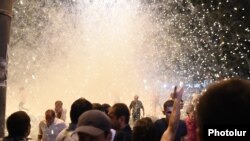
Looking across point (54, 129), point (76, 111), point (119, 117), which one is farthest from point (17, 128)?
point (54, 129)

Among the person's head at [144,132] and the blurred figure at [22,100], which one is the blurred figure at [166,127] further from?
the blurred figure at [22,100]

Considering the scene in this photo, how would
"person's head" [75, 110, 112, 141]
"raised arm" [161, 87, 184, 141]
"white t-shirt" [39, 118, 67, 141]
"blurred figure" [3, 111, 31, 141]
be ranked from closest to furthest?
"person's head" [75, 110, 112, 141] → "raised arm" [161, 87, 184, 141] → "blurred figure" [3, 111, 31, 141] → "white t-shirt" [39, 118, 67, 141]

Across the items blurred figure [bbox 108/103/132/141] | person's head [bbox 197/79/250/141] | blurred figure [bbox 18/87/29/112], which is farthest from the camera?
blurred figure [bbox 18/87/29/112]

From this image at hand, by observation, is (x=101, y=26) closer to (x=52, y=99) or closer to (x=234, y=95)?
(x=52, y=99)

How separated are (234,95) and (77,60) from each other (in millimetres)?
21599

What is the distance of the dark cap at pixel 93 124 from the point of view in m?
3.17

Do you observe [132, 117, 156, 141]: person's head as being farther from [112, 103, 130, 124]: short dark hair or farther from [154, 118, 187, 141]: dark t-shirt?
[154, 118, 187, 141]: dark t-shirt

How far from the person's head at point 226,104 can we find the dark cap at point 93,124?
1.63 m

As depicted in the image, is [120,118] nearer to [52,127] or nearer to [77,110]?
[77,110]

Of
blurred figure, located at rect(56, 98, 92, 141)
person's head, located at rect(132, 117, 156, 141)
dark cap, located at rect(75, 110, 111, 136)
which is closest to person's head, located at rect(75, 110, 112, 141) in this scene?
dark cap, located at rect(75, 110, 111, 136)

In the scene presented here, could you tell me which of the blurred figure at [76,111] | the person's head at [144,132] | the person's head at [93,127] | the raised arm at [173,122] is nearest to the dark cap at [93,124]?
the person's head at [93,127]

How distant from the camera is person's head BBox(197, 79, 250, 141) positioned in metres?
1.57

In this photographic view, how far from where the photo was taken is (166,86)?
28.3 m

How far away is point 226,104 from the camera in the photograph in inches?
61.7
